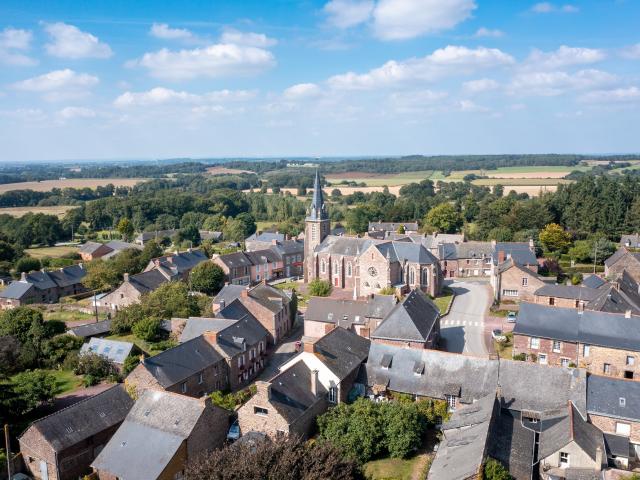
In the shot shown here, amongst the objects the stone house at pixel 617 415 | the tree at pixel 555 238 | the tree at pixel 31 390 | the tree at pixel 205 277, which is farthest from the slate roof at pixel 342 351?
the tree at pixel 555 238

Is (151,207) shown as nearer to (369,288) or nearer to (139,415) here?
(369,288)

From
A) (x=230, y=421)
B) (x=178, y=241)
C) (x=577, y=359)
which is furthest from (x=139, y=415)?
(x=178, y=241)

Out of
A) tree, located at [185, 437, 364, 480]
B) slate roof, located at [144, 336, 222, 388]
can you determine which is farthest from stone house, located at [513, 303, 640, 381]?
slate roof, located at [144, 336, 222, 388]

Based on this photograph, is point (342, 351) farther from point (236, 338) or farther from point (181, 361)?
point (181, 361)

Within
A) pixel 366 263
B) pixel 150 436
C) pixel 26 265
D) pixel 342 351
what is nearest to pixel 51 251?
pixel 26 265

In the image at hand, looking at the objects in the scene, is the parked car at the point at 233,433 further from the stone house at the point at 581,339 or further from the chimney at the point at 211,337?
the stone house at the point at 581,339

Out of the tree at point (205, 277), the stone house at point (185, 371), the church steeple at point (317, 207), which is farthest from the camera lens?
the church steeple at point (317, 207)

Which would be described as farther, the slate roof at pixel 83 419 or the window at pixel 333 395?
the window at pixel 333 395
